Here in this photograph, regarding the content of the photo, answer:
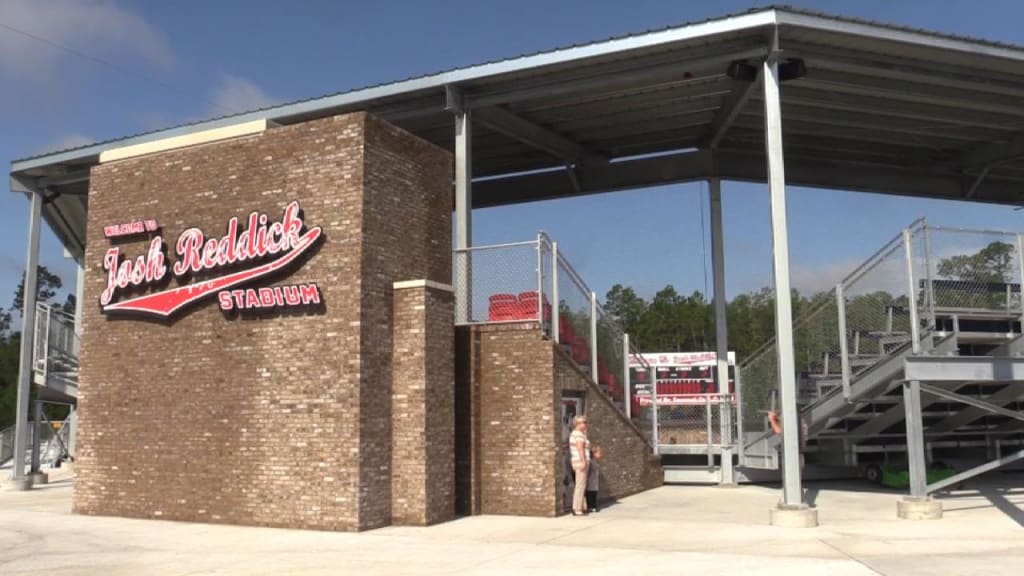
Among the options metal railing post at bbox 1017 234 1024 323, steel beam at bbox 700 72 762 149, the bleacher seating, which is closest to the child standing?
the bleacher seating

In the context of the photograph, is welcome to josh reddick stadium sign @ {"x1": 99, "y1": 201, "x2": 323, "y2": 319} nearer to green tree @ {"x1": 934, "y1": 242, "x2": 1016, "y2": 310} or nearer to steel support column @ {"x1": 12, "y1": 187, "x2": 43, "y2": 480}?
steel support column @ {"x1": 12, "y1": 187, "x2": 43, "y2": 480}

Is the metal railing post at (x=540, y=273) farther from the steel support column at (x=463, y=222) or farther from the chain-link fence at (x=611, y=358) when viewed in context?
the chain-link fence at (x=611, y=358)

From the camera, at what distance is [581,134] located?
19.7 meters

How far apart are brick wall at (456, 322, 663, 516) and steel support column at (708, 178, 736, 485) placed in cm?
541

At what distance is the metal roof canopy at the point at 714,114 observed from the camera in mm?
14352

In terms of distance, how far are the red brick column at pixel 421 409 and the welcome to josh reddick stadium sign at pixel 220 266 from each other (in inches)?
58.5

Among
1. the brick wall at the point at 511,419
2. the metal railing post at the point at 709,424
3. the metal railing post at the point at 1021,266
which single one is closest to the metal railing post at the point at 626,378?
the metal railing post at the point at 709,424

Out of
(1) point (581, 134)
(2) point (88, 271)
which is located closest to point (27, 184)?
(2) point (88, 271)

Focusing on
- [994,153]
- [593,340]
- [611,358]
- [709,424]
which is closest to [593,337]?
[593,340]

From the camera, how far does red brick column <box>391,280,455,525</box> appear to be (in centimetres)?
1316

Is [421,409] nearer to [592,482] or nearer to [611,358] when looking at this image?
[592,482]

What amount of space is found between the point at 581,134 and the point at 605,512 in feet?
28.8

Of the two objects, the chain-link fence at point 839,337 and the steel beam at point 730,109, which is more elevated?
the steel beam at point 730,109

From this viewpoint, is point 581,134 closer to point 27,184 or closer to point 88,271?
point 88,271
